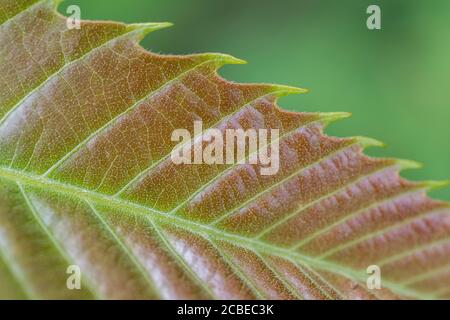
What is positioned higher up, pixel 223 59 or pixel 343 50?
pixel 223 59

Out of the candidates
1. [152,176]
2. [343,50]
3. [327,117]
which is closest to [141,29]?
[152,176]

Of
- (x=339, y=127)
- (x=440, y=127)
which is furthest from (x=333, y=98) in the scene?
(x=440, y=127)

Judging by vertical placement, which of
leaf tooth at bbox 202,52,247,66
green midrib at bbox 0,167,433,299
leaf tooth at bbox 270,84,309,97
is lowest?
green midrib at bbox 0,167,433,299

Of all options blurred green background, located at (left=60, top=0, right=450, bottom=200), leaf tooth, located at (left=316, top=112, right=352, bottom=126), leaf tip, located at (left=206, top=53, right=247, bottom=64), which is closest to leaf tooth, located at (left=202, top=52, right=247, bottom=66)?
leaf tip, located at (left=206, top=53, right=247, bottom=64)

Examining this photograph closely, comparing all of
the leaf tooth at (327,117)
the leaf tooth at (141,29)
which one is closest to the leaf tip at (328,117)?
the leaf tooth at (327,117)

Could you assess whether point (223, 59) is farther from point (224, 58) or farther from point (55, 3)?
point (55, 3)

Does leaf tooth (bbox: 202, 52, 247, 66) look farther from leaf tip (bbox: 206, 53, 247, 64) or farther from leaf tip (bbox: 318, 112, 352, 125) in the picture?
leaf tip (bbox: 318, 112, 352, 125)

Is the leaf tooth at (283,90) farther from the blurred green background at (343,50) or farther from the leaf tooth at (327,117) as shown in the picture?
the blurred green background at (343,50)
